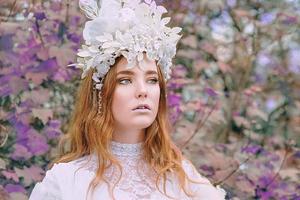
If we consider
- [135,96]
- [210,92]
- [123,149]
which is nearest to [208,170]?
[210,92]

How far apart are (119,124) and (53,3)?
122 centimetres

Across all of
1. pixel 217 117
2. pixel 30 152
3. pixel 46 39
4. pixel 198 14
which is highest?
pixel 198 14

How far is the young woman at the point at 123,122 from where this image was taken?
235 cm

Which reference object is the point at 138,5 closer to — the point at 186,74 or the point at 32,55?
the point at 32,55

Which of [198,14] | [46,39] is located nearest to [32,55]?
[46,39]

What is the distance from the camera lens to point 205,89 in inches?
142

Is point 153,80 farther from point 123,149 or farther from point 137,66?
point 123,149

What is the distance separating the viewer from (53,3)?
3469mm

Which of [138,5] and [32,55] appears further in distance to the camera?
[32,55]

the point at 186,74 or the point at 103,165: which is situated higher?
the point at 186,74

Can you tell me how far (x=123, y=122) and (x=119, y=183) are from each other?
0.18 meters

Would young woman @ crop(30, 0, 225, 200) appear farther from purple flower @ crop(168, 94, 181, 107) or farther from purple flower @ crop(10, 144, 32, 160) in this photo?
purple flower @ crop(168, 94, 181, 107)

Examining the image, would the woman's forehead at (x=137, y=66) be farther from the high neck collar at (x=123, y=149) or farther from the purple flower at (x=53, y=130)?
the purple flower at (x=53, y=130)

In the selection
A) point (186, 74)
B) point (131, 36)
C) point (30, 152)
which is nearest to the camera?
point (131, 36)
